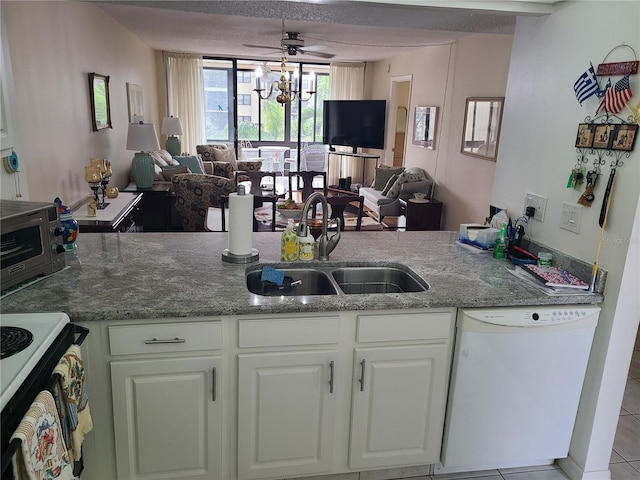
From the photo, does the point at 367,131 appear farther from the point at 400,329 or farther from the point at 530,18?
the point at 400,329

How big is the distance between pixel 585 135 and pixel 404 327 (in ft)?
3.72

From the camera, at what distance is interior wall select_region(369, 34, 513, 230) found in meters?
4.91

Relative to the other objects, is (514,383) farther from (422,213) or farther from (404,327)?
(422,213)

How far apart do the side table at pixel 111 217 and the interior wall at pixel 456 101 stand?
350 cm

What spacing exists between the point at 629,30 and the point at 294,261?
1632 mm

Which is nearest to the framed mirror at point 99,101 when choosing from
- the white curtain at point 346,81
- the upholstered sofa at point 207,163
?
the upholstered sofa at point 207,163

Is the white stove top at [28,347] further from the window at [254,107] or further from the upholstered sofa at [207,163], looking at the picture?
the window at [254,107]

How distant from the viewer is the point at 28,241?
177 cm

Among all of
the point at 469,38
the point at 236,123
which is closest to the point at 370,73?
the point at 236,123

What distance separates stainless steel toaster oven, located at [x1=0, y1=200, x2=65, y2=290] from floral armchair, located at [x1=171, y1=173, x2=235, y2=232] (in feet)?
8.30

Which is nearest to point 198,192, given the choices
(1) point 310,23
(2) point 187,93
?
(1) point 310,23

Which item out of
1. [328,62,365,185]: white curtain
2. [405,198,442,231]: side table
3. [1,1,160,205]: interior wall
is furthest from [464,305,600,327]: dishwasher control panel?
[328,62,365,185]: white curtain

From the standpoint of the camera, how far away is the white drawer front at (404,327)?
182cm

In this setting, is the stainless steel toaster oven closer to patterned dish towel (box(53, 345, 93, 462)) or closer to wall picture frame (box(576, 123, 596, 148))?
patterned dish towel (box(53, 345, 93, 462))
